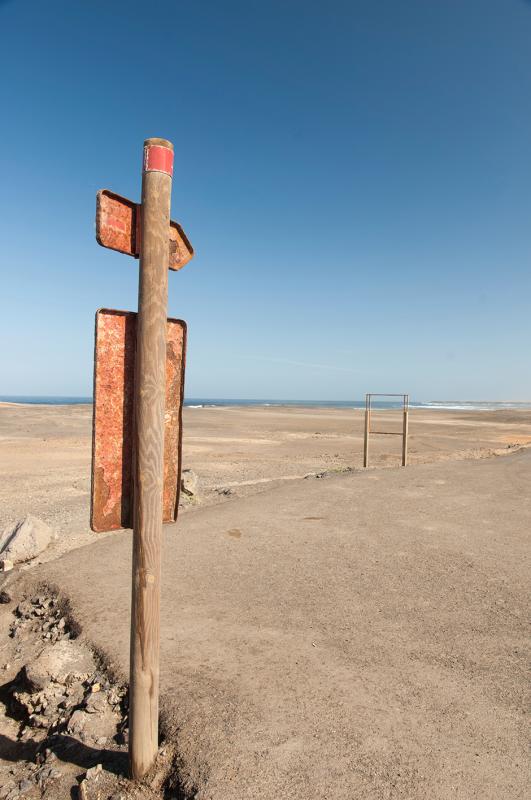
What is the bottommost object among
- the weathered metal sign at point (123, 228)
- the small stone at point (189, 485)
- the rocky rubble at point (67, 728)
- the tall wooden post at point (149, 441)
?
the rocky rubble at point (67, 728)

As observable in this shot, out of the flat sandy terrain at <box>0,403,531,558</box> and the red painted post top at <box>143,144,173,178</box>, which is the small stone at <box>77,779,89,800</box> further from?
the flat sandy terrain at <box>0,403,531,558</box>

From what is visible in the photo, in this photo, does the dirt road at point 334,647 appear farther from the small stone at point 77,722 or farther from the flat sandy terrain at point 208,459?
the flat sandy terrain at point 208,459

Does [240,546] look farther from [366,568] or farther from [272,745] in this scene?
[272,745]

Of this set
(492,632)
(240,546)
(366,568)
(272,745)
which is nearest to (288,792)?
(272,745)

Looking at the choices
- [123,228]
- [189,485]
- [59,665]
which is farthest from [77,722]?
[189,485]

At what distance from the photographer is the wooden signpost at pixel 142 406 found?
8.08 feet

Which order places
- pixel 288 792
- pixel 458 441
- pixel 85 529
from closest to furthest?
pixel 288 792
pixel 85 529
pixel 458 441

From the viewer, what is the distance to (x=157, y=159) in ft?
8.16

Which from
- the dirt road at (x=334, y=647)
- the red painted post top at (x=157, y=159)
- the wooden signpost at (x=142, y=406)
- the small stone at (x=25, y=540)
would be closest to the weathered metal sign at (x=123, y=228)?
the wooden signpost at (x=142, y=406)

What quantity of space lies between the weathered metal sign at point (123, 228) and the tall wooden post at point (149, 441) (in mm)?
65

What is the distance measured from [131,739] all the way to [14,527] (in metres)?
4.50

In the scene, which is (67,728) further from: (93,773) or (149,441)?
(149,441)

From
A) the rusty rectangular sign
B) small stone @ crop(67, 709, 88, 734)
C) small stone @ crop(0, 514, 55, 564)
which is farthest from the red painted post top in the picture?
small stone @ crop(0, 514, 55, 564)

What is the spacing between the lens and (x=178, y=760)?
273 cm
